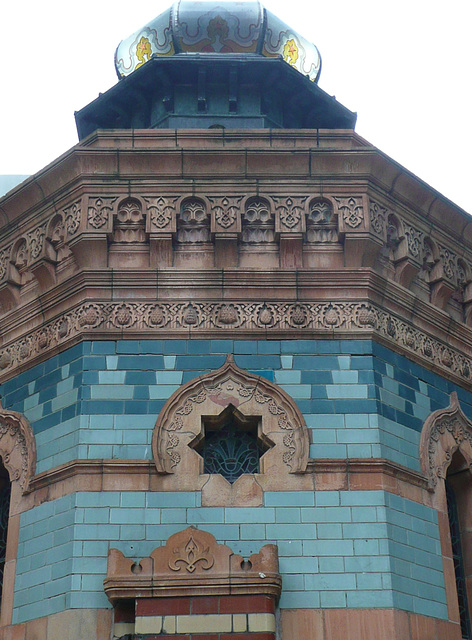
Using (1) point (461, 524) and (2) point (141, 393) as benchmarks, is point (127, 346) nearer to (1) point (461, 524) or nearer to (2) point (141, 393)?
(2) point (141, 393)

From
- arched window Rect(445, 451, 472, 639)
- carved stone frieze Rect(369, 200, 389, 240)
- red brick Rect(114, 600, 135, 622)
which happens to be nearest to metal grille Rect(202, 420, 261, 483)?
red brick Rect(114, 600, 135, 622)

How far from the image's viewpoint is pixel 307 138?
12.8m

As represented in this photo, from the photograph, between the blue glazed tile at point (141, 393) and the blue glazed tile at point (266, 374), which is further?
the blue glazed tile at point (266, 374)

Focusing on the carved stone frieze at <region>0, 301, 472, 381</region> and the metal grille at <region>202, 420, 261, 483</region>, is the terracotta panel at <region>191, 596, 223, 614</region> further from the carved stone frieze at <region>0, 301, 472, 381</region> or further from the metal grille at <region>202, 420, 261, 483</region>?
the carved stone frieze at <region>0, 301, 472, 381</region>

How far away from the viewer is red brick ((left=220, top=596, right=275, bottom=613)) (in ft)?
33.7

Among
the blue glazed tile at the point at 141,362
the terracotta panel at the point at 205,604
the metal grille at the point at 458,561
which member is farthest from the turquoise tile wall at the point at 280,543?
A: the blue glazed tile at the point at 141,362

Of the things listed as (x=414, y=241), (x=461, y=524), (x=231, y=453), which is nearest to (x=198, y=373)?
(x=231, y=453)

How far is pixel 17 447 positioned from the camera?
40.0ft

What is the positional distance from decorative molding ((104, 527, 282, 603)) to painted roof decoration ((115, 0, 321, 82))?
8.59 meters

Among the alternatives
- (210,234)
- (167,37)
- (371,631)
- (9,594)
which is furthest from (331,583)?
(167,37)

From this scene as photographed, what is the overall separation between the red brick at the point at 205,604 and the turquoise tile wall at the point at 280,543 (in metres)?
0.68

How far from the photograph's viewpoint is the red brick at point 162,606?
33.6ft

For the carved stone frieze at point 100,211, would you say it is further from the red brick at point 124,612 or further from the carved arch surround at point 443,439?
the carved arch surround at point 443,439

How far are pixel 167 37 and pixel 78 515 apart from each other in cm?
874
